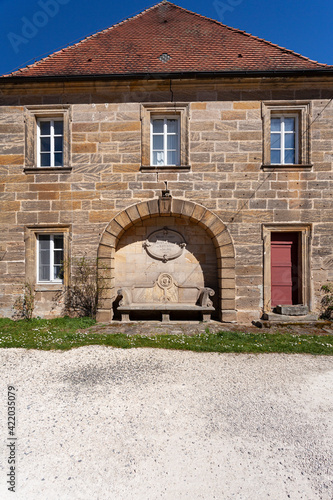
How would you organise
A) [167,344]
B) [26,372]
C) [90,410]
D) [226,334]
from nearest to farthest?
[90,410] < [26,372] < [167,344] < [226,334]

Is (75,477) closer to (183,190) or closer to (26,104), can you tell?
(183,190)

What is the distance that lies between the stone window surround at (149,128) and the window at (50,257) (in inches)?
124

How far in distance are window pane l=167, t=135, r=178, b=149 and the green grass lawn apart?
4978 mm

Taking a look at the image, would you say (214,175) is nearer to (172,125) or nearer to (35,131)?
(172,125)

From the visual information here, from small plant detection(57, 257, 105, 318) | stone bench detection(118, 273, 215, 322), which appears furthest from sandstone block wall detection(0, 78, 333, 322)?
stone bench detection(118, 273, 215, 322)

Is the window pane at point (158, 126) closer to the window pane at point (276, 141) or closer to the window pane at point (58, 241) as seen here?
the window pane at point (276, 141)

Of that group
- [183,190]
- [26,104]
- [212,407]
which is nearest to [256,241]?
[183,190]

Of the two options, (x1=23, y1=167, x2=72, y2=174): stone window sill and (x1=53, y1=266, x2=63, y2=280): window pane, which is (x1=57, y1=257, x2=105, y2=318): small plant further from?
(x1=23, y1=167, x2=72, y2=174): stone window sill

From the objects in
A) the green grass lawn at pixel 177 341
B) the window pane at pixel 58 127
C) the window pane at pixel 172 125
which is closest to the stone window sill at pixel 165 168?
the window pane at pixel 172 125

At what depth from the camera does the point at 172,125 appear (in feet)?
22.4

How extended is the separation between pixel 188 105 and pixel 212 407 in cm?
683

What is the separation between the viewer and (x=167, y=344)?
4523 millimetres

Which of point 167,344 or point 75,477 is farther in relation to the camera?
point 167,344

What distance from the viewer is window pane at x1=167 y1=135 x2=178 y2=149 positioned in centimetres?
680
